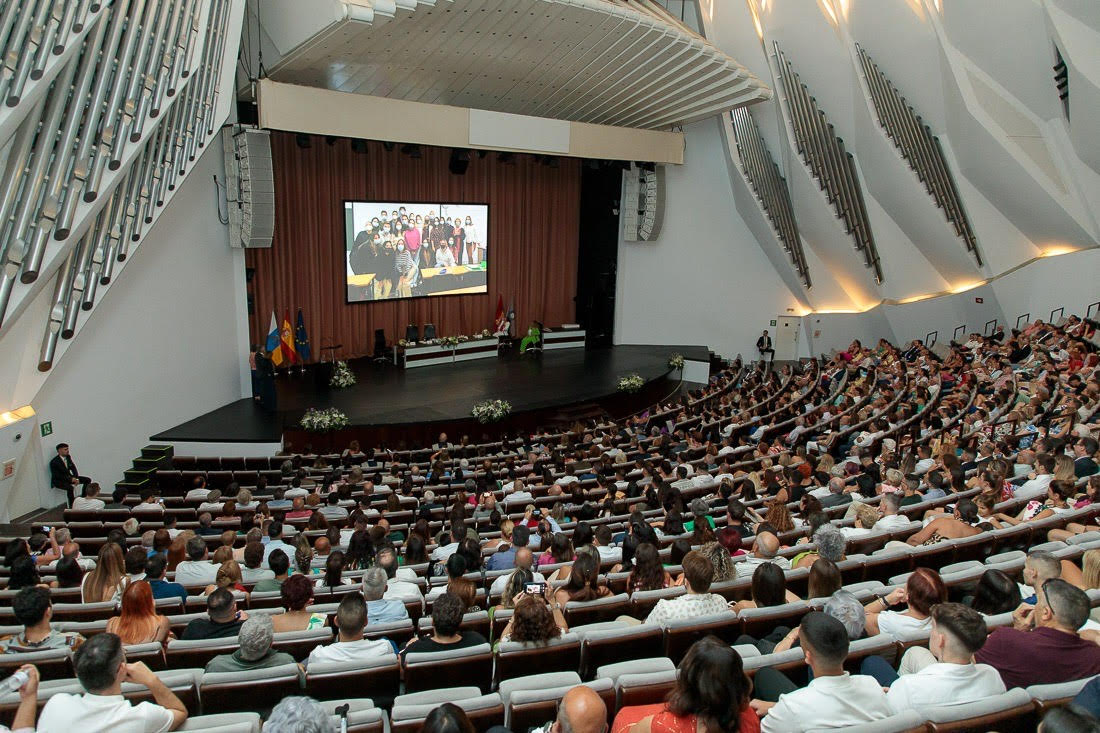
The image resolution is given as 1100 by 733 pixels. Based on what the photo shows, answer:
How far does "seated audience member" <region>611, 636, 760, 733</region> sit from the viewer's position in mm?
2443

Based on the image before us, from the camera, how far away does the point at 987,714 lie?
8.60 feet

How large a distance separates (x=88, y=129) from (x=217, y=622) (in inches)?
258

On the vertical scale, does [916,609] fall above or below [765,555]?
above

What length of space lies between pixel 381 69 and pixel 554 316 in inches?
362

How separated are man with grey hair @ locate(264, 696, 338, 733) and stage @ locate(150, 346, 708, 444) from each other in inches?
391

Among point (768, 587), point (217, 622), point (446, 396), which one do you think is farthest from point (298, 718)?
point (446, 396)

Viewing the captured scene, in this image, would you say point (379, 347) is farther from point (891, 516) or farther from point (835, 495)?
point (891, 516)

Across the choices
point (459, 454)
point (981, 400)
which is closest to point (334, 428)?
point (459, 454)

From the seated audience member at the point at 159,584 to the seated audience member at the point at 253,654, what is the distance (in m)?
1.41

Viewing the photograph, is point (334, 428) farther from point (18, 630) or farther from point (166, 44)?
point (18, 630)

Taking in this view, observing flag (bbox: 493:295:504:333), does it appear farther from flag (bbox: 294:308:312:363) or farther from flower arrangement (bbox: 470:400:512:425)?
flower arrangement (bbox: 470:400:512:425)

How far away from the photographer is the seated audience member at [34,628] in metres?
3.54

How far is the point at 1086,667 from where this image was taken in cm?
297

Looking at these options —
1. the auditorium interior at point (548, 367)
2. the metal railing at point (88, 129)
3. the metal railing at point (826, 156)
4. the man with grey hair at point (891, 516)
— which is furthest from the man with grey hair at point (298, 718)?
the metal railing at point (826, 156)
